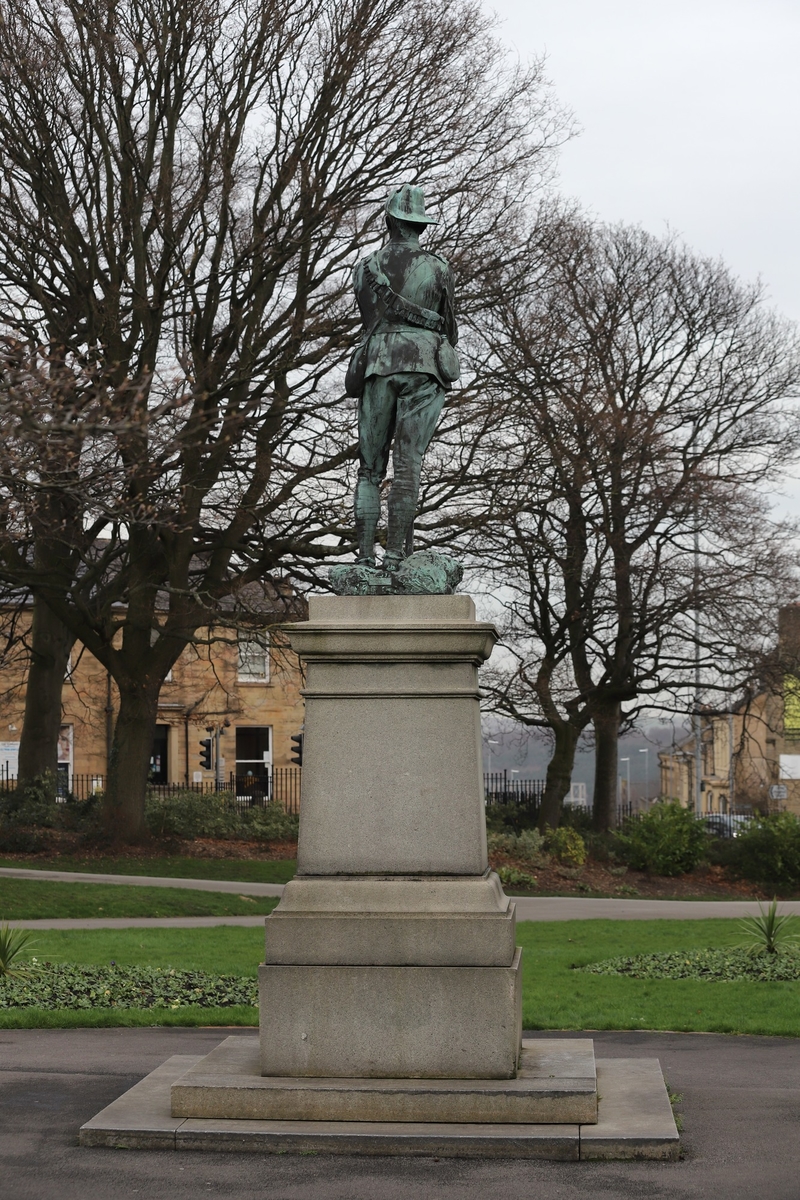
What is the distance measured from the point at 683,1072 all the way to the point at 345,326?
17940mm

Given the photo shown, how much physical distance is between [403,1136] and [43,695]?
24.0 meters

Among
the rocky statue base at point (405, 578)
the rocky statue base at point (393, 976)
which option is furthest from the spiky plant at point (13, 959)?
the rocky statue base at point (405, 578)

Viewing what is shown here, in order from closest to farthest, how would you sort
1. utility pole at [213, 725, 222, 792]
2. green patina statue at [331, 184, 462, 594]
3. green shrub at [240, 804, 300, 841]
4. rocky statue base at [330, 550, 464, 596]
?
rocky statue base at [330, 550, 464, 596] → green patina statue at [331, 184, 462, 594] → green shrub at [240, 804, 300, 841] → utility pole at [213, 725, 222, 792]

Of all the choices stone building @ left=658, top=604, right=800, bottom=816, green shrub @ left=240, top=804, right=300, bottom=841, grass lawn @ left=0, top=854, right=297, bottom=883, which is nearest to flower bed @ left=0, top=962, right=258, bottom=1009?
grass lawn @ left=0, top=854, right=297, bottom=883

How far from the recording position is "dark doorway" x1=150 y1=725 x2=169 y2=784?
53.6m

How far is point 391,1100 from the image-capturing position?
6566 mm

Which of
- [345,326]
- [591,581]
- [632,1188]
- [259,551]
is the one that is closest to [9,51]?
[345,326]

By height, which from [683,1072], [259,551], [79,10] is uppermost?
[79,10]

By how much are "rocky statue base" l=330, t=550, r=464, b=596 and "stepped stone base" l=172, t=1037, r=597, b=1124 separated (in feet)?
8.04

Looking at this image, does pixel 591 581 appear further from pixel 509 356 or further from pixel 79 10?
pixel 79 10

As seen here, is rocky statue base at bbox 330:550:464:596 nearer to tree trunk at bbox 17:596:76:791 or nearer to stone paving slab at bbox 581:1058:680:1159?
stone paving slab at bbox 581:1058:680:1159

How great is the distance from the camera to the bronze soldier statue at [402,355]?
7793 millimetres

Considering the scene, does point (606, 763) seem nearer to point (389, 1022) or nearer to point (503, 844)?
point (503, 844)

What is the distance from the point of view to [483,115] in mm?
25156
